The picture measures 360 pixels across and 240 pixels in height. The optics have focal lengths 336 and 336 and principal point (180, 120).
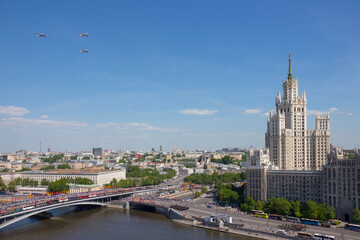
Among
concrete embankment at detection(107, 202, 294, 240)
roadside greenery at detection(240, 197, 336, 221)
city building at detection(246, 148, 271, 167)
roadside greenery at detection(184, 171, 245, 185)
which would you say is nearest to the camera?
concrete embankment at detection(107, 202, 294, 240)

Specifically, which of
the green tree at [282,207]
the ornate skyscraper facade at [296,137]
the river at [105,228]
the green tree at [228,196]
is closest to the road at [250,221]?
the green tree at [282,207]

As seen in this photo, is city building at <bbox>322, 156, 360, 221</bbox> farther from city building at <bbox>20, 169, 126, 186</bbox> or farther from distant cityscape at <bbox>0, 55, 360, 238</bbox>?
city building at <bbox>20, 169, 126, 186</bbox>

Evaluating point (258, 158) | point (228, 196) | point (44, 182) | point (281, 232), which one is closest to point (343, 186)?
point (281, 232)

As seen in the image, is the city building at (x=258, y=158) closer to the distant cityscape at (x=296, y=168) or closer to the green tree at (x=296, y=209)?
the distant cityscape at (x=296, y=168)

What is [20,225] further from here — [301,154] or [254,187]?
[301,154]

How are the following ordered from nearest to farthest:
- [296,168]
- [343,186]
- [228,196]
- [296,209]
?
[343,186] → [296,209] → [228,196] → [296,168]

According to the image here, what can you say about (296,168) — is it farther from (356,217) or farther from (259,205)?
(356,217)

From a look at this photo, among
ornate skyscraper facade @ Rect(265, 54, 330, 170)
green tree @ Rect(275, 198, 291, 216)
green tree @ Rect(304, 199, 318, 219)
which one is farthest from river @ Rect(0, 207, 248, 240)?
ornate skyscraper facade @ Rect(265, 54, 330, 170)
